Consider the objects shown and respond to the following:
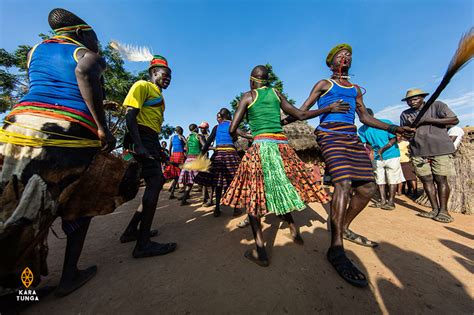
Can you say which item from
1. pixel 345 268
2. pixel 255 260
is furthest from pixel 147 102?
pixel 345 268

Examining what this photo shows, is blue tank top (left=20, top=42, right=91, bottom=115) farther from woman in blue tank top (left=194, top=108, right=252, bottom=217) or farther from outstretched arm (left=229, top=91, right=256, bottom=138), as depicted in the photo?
woman in blue tank top (left=194, top=108, right=252, bottom=217)

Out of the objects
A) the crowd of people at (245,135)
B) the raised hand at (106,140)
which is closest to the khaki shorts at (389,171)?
the crowd of people at (245,135)

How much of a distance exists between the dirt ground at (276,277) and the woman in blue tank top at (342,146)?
317 mm

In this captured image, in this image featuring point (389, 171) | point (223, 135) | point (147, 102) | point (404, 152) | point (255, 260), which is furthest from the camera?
point (404, 152)

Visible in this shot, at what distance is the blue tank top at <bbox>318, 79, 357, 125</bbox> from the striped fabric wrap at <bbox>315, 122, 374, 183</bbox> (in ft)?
0.22

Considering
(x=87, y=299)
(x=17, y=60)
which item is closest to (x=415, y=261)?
(x=87, y=299)

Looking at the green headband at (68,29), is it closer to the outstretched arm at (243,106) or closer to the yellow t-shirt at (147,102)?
the yellow t-shirt at (147,102)

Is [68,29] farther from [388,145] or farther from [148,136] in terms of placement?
[388,145]

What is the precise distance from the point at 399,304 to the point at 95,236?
389 centimetres

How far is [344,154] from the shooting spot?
2137mm

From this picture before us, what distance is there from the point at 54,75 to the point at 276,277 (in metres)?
2.53

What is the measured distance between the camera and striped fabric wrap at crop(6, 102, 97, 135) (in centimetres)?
143

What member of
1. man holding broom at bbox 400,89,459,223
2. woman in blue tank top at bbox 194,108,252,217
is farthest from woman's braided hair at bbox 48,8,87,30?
man holding broom at bbox 400,89,459,223

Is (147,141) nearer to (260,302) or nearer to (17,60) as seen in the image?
(260,302)
